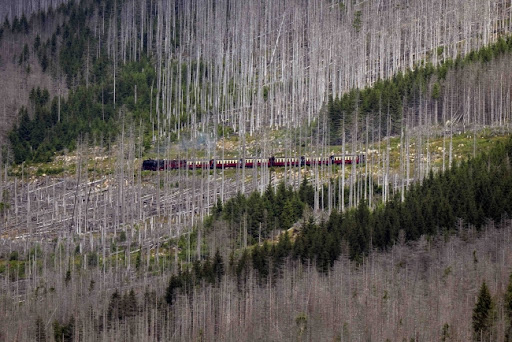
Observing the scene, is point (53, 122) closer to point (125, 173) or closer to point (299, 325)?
point (125, 173)

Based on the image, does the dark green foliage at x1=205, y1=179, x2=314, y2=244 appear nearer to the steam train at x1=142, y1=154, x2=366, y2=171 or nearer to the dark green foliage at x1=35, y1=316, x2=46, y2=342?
the steam train at x1=142, y1=154, x2=366, y2=171

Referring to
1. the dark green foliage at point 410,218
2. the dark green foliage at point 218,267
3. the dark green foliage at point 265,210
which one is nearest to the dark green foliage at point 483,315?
the dark green foliage at point 410,218

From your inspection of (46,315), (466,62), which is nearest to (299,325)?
(46,315)

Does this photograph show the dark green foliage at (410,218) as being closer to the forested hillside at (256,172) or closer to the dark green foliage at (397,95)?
the forested hillside at (256,172)

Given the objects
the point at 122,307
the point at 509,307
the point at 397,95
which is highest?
the point at 397,95

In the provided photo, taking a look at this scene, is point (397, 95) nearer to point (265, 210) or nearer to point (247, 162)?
point (247, 162)

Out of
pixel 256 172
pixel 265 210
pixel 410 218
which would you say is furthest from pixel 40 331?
pixel 256 172

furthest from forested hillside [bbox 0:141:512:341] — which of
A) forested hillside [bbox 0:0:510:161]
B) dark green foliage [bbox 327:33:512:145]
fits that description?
forested hillside [bbox 0:0:510:161]
